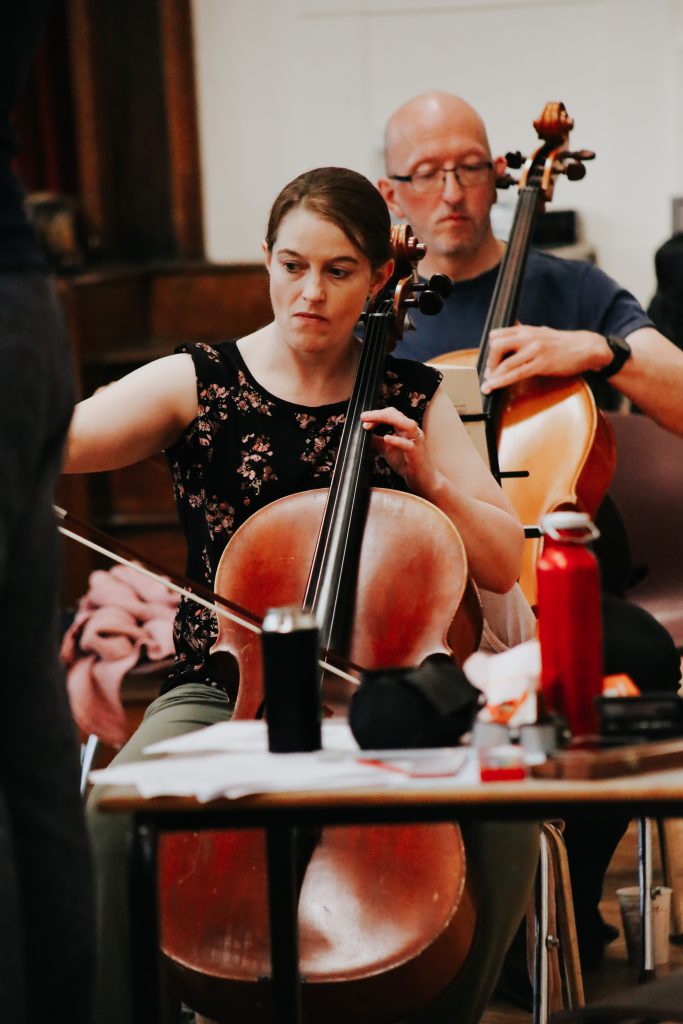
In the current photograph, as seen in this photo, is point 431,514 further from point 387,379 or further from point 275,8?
point 275,8

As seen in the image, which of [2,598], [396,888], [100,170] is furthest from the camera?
[100,170]

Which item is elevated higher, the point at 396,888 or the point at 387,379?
the point at 387,379

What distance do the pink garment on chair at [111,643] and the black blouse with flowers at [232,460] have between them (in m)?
0.84

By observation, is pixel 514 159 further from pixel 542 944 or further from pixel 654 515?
pixel 542 944

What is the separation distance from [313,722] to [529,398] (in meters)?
1.34

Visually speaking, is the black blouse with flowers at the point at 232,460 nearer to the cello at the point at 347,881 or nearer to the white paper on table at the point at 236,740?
the cello at the point at 347,881

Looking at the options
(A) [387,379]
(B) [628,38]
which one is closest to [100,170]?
(B) [628,38]

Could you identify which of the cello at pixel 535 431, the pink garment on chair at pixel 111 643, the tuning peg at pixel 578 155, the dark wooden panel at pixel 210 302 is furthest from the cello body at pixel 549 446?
the dark wooden panel at pixel 210 302

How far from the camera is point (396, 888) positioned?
149cm

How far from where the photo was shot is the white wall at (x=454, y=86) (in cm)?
537

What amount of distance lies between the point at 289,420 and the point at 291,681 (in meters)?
0.82

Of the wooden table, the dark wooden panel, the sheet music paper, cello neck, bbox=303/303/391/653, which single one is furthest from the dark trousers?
the dark wooden panel

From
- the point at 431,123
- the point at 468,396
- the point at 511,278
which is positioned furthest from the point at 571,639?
the point at 431,123

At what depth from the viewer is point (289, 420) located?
2.00 m
